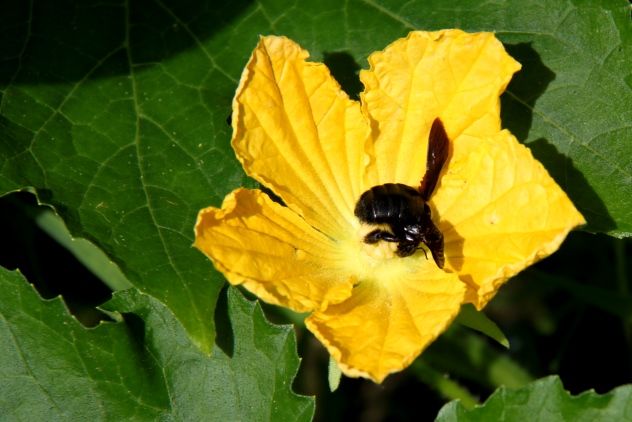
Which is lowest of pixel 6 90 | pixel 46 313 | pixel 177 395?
pixel 177 395

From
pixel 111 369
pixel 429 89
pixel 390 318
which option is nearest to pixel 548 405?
pixel 390 318

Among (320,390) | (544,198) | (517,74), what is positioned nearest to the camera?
(544,198)

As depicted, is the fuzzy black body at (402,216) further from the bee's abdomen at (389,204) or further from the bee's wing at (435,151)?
the bee's wing at (435,151)

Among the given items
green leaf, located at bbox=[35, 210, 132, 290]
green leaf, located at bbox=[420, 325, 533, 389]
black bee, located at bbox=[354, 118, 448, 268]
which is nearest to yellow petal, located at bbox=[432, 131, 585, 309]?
black bee, located at bbox=[354, 118, 448, 268]

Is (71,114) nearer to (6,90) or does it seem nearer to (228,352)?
(6,90)

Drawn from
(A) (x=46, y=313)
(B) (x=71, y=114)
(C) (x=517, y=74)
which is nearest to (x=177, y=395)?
(A) (x=46, y=313)

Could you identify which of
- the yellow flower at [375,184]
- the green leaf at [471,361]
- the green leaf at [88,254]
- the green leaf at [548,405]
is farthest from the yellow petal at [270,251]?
the green leaf at [471,361]

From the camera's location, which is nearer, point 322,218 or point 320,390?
point 322,218
